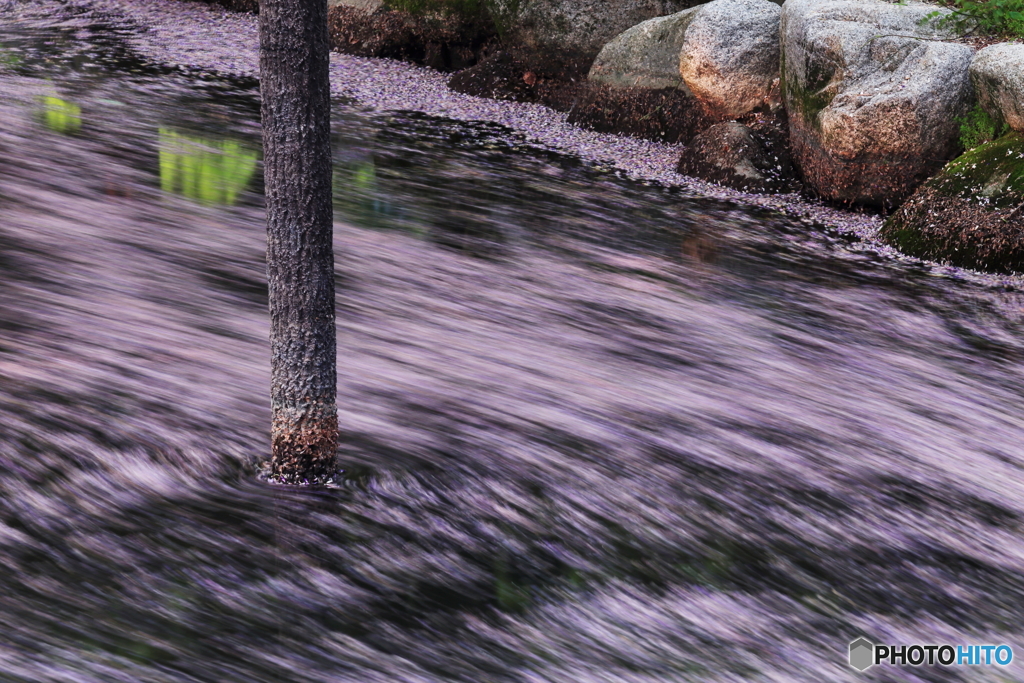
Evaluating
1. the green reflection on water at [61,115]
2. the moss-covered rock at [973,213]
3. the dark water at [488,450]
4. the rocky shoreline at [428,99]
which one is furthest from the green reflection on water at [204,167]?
the moss-covered rock at [973,213]

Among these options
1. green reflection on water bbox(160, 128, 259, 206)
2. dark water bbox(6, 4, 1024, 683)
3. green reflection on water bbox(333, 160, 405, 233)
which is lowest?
dark water bbox(6, 4, 1024, 683)

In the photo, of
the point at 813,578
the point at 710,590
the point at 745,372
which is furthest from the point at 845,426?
the point at 710,590

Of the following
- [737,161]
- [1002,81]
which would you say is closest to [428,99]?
[737,161]

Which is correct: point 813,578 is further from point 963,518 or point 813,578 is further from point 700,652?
point 963,518

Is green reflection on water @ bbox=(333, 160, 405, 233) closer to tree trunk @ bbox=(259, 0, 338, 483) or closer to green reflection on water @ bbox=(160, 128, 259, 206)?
green reflection on water @ bbox=(160, 128, 259, 206)

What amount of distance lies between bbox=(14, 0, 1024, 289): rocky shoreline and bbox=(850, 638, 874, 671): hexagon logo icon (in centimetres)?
508

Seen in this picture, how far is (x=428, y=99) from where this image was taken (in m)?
12.2

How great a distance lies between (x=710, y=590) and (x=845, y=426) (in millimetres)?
1936

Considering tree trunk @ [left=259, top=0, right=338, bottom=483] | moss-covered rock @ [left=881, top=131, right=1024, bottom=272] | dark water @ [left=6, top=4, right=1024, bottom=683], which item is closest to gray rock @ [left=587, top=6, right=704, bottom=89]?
moss-covered rock @ [left=881, top=131, right=1024, bottom=272]

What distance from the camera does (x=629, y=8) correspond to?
500 inches

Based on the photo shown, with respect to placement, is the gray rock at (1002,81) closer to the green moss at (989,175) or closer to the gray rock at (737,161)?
the green moss at (989,175)

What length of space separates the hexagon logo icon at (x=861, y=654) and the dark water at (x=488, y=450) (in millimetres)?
42

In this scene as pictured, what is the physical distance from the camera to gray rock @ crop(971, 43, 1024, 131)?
8.53m

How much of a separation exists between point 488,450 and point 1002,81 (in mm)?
6142
